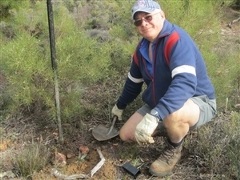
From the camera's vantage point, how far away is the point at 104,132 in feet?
11.3

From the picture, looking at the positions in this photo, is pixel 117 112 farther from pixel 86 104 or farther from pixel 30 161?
pixel 30 161

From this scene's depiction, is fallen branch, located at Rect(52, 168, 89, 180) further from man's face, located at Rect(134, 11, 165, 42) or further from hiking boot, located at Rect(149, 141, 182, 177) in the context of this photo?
man's face, located at Rect(134, 11, 165, 42)

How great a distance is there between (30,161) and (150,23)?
1234 millimetres

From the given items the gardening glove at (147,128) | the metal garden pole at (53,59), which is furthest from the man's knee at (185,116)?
the metal garden pole at (53,59)

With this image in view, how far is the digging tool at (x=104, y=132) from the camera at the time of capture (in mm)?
3384

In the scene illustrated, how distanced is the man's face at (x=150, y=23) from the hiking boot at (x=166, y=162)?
81 cm

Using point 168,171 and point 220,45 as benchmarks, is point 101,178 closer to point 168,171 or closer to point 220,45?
point 168,171

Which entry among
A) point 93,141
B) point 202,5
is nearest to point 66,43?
point 93,141

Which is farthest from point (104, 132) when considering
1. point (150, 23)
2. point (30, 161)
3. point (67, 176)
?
point (150, 23)

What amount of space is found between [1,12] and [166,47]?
10.9 ft

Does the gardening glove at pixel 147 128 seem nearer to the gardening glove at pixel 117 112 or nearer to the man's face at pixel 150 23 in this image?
the man's face at pixel 150 23

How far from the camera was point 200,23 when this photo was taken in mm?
4078

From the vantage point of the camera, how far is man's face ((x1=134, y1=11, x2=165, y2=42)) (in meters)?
2.84

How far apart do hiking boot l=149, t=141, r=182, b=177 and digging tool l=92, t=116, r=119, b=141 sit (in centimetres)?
51
